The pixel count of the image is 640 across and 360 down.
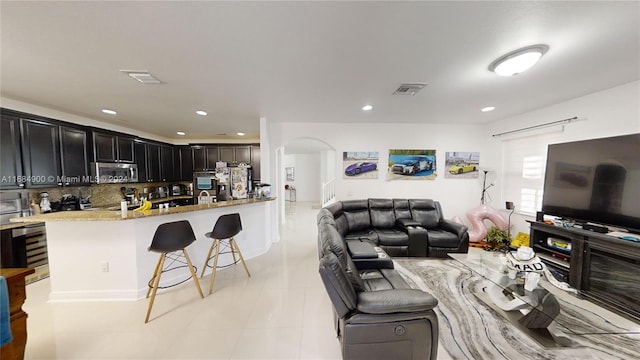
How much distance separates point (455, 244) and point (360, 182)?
213 cm

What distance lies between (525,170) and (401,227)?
2.62m

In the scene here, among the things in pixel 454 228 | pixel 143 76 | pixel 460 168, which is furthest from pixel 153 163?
pixel 460 168

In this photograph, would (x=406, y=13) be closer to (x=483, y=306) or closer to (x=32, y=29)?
(x=32, y=29)

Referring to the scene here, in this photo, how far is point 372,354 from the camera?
1460 mm

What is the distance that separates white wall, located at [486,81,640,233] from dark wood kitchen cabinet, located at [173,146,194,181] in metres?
7.95

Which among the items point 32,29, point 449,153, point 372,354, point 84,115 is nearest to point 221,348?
point 372,354

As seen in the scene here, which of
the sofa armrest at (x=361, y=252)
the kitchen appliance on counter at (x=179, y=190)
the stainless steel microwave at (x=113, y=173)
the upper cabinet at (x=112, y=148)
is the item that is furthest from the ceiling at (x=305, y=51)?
the kitchen appliance on counter at (x=179, y=190)

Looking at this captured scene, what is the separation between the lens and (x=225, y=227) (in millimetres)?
2783

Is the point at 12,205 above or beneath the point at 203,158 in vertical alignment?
beneath

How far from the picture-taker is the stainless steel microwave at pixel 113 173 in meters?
3.88

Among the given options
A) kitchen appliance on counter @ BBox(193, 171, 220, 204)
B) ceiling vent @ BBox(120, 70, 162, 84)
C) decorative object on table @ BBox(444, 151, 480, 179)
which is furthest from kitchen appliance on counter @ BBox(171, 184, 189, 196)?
decorative object on table @ BBox(444, 151, 480, 179)

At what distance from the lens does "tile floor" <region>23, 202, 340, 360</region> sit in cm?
176

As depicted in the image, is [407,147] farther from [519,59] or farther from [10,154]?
[10,154]

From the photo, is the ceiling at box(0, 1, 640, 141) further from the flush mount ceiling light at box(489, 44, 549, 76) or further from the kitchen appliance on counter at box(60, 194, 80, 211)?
the kitchen appliance on counter at box(60, 194, 80, 211)
